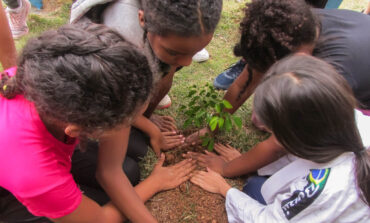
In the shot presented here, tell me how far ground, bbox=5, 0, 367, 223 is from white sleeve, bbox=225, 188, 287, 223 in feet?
0.35

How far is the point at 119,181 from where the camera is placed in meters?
1.43

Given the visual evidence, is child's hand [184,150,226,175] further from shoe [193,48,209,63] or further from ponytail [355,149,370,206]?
shoe [193,48,209,63]

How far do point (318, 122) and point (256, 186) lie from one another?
31.9 inches

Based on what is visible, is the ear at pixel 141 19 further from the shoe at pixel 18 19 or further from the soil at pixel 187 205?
the shoe at pixel 18 19

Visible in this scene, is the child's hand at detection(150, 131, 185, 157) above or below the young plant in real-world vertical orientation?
below

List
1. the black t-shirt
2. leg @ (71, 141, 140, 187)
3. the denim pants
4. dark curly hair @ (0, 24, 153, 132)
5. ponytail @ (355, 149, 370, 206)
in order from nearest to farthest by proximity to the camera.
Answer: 1. dark curly hair @ (0, 24, 153, 132)
2. ponytail @ (355, 149, 370, 206)
3. the black t-shirt
4. leg @ (71, 141, 140, 187)
5. the denim pants

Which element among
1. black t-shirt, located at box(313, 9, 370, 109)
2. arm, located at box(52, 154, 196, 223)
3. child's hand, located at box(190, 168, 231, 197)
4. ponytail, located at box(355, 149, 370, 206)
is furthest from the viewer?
child's hand, located at box(190, 168, 231, 197)

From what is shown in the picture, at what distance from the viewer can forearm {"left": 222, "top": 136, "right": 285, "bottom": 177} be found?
5.47 ft

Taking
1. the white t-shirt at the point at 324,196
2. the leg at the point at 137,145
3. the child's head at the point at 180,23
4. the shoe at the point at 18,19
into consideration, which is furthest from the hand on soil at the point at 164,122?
the shoe at the point at 18,19

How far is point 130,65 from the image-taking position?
91 centimetres

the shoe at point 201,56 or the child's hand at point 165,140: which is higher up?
the shoe at point 201,56

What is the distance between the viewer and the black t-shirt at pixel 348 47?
4.88 ft

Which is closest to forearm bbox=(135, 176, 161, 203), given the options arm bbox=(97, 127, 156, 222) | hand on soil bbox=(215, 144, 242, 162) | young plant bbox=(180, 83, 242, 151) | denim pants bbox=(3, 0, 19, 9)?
arm bbox=(97, 127, 156, 222)

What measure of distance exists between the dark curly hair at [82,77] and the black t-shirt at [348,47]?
1.12 meters
